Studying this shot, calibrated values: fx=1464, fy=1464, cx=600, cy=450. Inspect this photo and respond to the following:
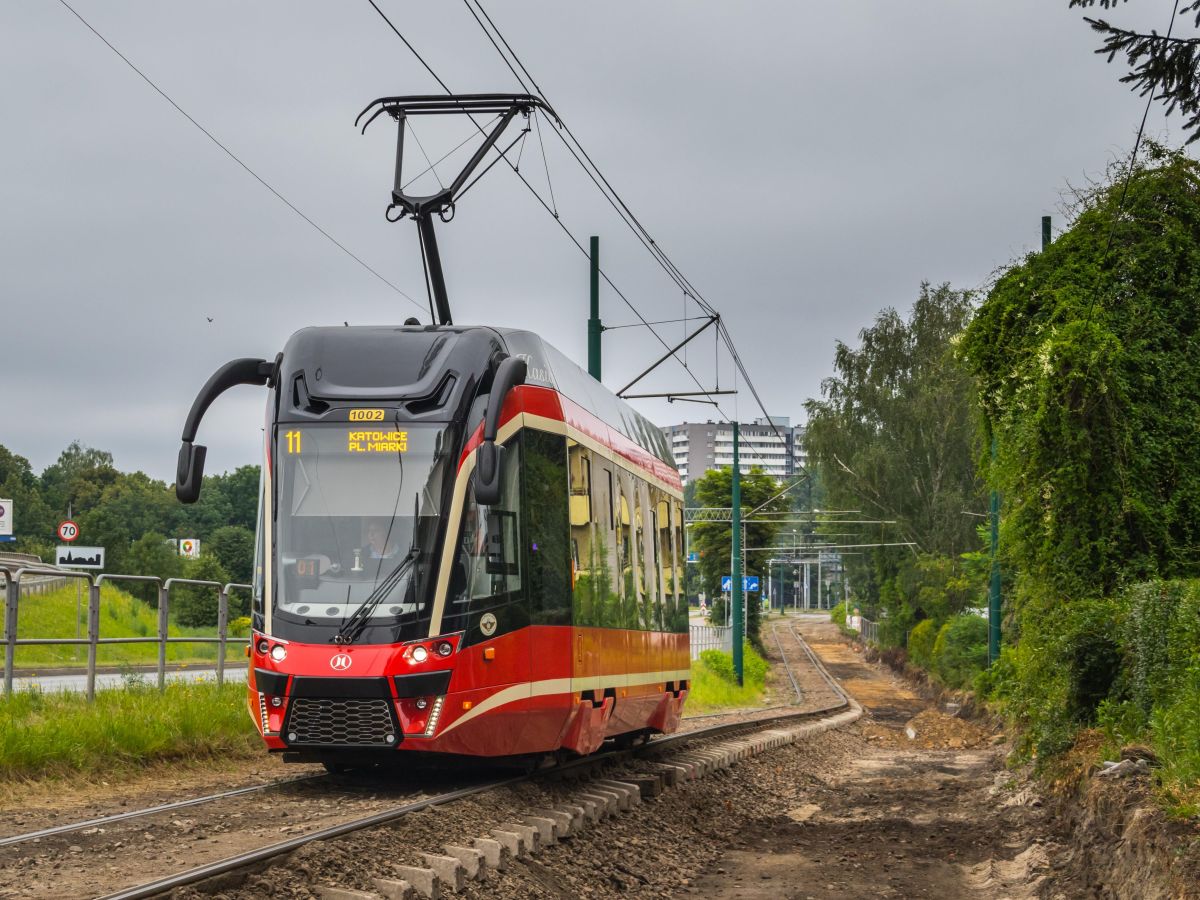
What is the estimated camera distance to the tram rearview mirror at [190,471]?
1120 cm

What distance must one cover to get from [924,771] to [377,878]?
19.0 m

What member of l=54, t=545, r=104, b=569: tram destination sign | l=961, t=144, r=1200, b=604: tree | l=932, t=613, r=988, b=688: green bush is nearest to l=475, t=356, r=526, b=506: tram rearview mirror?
l=961, t=144, r=1200, b=604: tree

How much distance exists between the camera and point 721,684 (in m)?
43.2

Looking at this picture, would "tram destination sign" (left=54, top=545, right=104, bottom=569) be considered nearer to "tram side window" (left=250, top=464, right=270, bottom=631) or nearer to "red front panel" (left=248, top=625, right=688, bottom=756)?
"red front panel" (left=248, top=625, right=688, bottom=756)

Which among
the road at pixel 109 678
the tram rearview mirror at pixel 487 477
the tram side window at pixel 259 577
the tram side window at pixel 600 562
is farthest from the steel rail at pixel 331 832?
the road at pixel 109 678

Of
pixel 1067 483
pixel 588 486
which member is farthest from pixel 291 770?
pixel 1067 483

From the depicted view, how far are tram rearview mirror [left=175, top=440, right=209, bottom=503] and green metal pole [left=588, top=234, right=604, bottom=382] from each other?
45.4ft

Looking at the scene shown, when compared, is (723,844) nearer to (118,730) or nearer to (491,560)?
(491,560)

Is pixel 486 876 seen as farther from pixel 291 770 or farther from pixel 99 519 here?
pixel 99 519

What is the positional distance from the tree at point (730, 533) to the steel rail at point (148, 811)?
5044cm

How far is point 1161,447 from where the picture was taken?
62.0 ft

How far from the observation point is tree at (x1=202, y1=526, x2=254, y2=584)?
77.0 m

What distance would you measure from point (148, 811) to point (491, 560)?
10.3 feet

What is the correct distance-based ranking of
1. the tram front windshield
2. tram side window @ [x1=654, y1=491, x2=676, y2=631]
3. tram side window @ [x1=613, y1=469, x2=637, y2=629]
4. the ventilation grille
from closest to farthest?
the ventilation grille → the tram front windshield → tram side window @ [x1=613, y1=469, x2=637, y2=629] → tram side window @ [x1=654, y1=491, x2=676, y2=631]
